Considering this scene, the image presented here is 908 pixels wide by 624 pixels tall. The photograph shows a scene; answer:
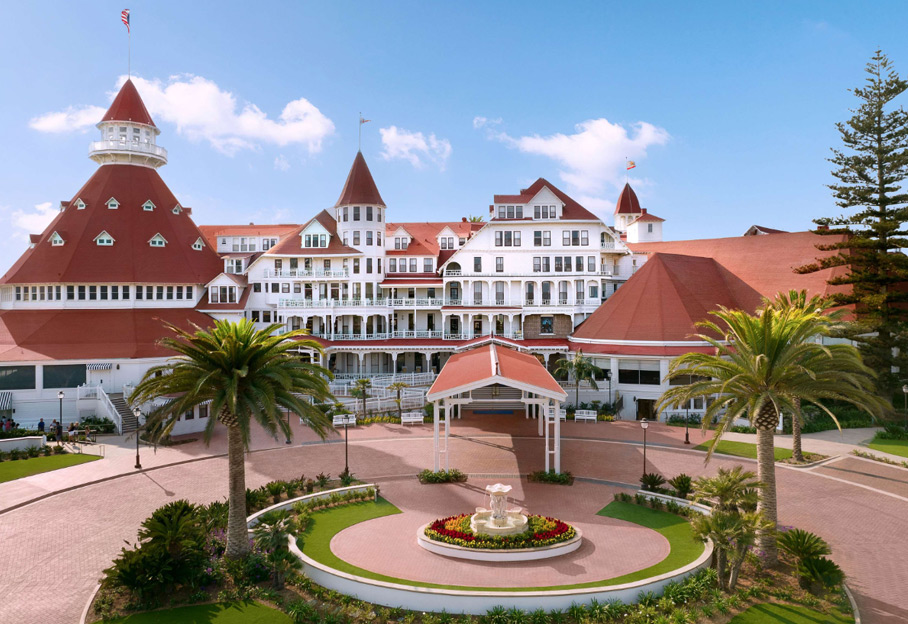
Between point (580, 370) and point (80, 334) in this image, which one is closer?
point (580, 370)

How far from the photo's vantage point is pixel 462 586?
15633 mm

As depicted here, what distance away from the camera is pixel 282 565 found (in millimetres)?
16500

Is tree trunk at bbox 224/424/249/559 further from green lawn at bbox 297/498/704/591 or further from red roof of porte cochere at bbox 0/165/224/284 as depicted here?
red roof of porte cochere at bbox 0/165/224/284

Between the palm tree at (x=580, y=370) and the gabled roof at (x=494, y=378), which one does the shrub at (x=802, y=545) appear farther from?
the palm tree at (x=580, y=370)

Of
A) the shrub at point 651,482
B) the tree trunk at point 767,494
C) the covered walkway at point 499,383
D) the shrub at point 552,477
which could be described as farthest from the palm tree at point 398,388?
the tree trunk at point 767,494

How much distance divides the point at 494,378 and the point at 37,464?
77.6ft

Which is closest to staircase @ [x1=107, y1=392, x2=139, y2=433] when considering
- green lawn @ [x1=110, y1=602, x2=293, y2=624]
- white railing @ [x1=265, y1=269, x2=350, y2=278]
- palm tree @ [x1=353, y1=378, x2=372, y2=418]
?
palm tree @ [x1=353, y1=378, x2=372, y2=418]

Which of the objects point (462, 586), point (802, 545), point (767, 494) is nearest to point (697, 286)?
point (767, 494)

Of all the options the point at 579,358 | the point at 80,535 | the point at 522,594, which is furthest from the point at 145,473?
the point at 579,358

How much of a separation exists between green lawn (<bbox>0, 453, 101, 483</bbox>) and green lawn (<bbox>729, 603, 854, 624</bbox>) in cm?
3018

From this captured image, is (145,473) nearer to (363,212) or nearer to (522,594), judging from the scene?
(522,594)

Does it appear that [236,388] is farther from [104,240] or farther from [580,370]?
[104,240]

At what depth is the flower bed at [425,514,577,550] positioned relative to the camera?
58.7 feet

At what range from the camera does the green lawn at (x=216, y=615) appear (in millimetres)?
14742
